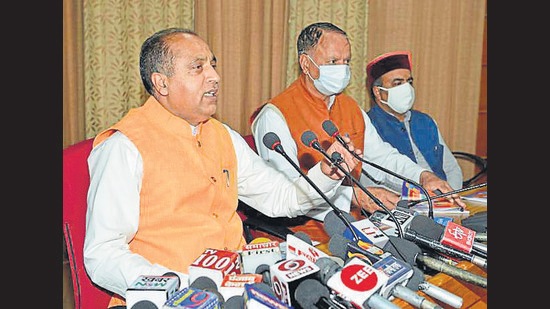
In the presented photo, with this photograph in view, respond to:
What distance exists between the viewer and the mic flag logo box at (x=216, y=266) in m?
1.27

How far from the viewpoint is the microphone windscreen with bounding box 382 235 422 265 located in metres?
1.41

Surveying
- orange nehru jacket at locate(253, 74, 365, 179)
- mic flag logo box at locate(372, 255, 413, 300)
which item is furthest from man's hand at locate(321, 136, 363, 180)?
orange nehru jacket at locate(253, 74, 365, 179)

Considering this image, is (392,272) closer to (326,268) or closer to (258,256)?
(326,268)

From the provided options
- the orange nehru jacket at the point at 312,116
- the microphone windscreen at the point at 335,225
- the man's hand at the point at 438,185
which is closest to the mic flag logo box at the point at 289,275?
the microphone windscreen at the point at 335,225

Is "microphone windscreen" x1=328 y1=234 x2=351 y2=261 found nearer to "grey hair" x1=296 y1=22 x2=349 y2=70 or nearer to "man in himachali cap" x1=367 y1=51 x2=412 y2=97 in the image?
"grey hair" x1=296 y1=22 x2=349 y2=70

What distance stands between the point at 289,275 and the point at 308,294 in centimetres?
5

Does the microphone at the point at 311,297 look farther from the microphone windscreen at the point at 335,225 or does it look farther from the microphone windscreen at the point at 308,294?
the microphone windscreen at the point at 335,225

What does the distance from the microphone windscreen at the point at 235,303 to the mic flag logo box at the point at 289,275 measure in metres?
0.07

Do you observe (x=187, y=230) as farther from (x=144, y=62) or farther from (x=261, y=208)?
(x=144, y=62)

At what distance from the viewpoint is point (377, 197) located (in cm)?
261

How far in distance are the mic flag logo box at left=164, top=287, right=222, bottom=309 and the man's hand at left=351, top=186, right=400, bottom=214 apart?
1.51 metres

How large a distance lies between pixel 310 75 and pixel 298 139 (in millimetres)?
339

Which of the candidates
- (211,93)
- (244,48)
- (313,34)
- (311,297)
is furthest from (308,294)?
(244,48)

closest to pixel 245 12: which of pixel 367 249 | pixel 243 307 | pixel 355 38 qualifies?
pixel 355 38
